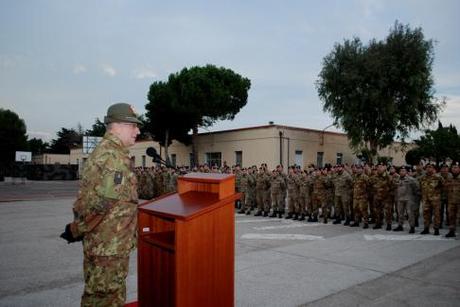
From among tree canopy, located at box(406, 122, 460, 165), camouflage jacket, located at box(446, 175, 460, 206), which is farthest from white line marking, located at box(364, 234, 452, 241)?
tree canopy, located at box(406, 122, 460, 165)

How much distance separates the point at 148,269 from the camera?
10.7 feet

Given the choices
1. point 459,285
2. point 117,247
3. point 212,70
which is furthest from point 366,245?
point 212,70

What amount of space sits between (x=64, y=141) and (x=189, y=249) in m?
90.9

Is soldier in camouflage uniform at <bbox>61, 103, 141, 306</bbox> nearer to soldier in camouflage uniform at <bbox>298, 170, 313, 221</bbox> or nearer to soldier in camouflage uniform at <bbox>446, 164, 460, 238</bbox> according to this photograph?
soldier in camouflage uniform at <bbox>446, 164, 460, 238</bbox>

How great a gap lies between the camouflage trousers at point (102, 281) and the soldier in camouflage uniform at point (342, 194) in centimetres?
1009

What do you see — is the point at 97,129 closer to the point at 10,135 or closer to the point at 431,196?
the point at 10,135

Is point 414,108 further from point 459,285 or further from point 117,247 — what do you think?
point 117,247

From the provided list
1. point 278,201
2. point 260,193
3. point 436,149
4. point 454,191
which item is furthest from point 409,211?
point 436,149

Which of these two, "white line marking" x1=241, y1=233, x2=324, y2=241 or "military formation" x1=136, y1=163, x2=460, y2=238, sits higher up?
"military formation" x1=136, y1=163, x2=460, y2=238

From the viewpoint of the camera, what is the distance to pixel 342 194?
12086 mm

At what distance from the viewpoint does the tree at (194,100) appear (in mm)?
31359

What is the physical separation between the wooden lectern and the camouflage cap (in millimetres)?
739

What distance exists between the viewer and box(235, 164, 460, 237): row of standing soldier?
10.1 metres

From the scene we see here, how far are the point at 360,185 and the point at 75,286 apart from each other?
8541 mm
